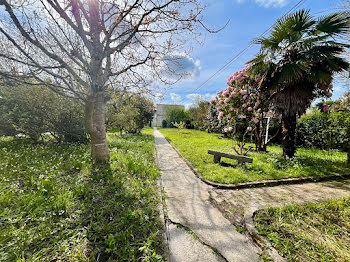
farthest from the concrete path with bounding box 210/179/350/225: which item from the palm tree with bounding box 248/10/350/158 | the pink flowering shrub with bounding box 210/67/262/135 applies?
the pink flowering shrub with bounding box 210/67/262/135

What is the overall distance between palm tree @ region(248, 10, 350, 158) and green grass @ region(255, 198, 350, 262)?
324cm

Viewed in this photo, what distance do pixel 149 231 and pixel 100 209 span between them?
0.88m

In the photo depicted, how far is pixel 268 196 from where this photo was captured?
2711 mm

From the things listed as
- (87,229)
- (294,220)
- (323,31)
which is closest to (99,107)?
(87,229)

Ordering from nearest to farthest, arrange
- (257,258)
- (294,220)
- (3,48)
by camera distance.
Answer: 1. (257,258)
2. (294,220)
3. (3,48)

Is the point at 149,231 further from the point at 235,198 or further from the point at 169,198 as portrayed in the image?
the point at 235,198

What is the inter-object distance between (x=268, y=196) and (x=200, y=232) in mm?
1817

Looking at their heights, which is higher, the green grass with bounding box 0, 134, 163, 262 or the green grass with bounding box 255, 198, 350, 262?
the green grass with bounding box 255, 198, 350, 262

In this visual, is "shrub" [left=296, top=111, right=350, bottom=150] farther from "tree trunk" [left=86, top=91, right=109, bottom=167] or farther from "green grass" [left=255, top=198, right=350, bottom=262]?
"tree trunk" [left=86, top=91, right=109, bottom=167]

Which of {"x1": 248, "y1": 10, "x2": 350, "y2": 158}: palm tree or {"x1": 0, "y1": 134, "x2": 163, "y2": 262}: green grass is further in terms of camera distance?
{"x1": 248, "y1": 10, "x2": 350, "y2": 158}: palm tree

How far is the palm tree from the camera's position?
3988mm

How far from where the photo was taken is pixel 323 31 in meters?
4.11

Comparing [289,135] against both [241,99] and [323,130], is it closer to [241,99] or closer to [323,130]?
[241,99]

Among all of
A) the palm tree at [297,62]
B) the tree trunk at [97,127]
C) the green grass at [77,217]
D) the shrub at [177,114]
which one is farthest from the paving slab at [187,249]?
the shrub at [177,114]
